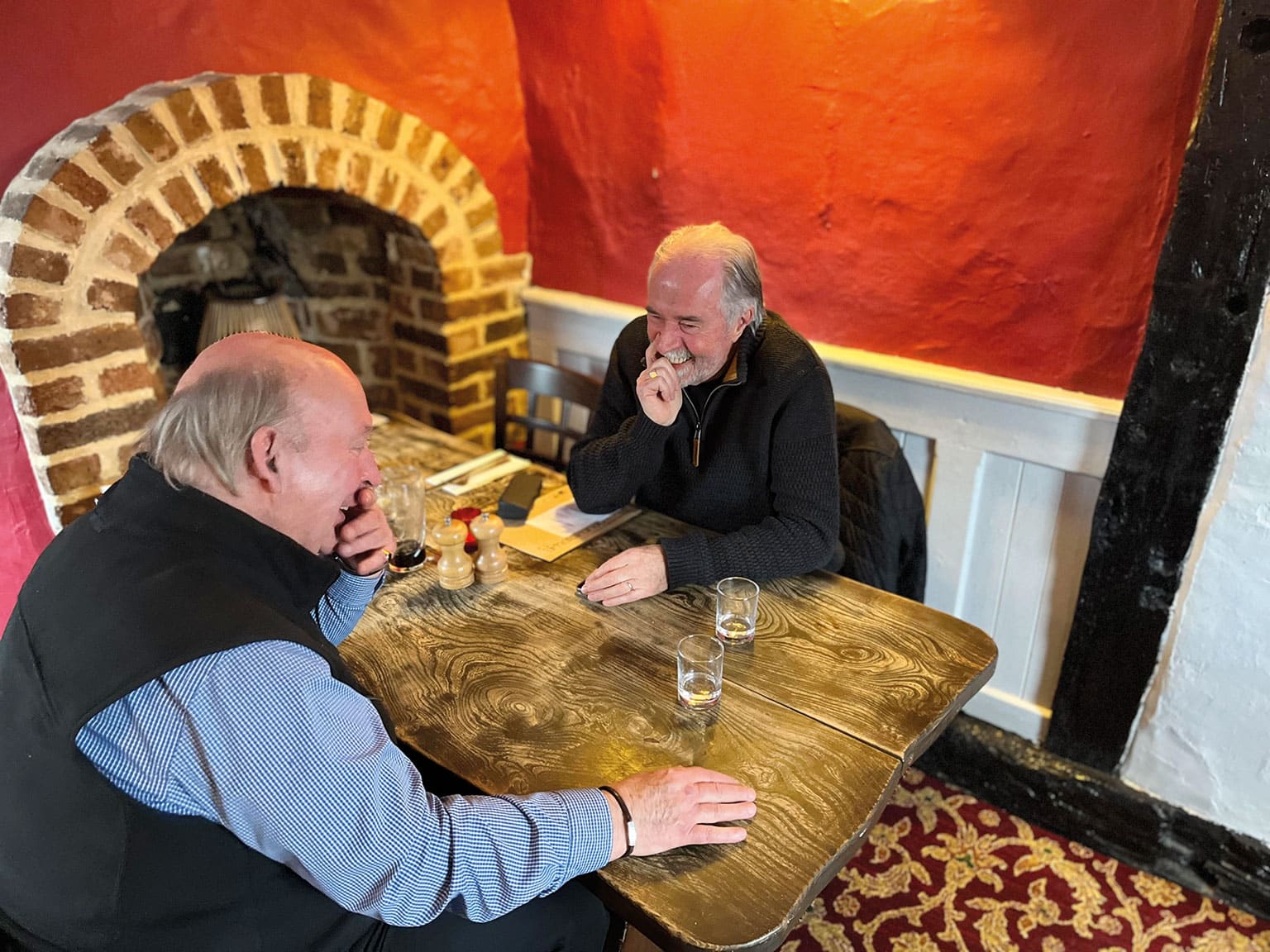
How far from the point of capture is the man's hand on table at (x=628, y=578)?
162cm

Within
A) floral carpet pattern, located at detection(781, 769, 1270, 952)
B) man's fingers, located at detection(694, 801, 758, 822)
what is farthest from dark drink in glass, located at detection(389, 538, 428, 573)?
floral carpet pattern, located at detection(781, 769, 1270, 952)

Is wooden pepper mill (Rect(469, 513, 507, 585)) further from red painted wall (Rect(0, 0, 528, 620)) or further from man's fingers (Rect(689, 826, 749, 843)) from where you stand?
red painted wall (Rect(0, 0, 528, 620))

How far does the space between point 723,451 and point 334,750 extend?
44.3 inches

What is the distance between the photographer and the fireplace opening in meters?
2.72

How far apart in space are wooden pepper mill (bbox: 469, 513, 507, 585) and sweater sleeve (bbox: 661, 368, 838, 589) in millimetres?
315

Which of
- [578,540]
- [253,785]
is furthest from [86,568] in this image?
[578,540]

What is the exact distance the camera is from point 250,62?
217 centimetres

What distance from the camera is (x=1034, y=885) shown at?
2.11 meters

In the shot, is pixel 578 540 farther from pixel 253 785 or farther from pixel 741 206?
pixel 741 206

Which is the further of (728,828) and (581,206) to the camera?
(581,206)

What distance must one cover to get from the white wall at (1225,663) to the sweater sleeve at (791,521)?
78 cm

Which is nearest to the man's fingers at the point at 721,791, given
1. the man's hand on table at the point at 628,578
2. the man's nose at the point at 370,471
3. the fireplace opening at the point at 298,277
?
the man's hand on table at the point at 628,578

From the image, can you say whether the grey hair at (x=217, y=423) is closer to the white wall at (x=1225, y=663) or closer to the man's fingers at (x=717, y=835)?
the man's fingers at (x=717, y=835)

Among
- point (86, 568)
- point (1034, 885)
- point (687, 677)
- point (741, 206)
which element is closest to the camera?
point (86, 568)
